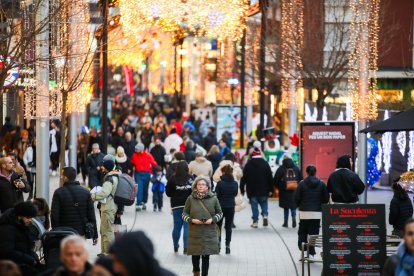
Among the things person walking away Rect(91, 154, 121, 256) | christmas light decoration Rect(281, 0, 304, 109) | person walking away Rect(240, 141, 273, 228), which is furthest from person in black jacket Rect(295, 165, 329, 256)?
christmas light decoration Rect(281, 0, 304, 109)

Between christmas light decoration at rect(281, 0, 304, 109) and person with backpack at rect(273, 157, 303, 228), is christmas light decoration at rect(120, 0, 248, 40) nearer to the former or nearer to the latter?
christmas light decoration at rect(281, 0, 304, 109)

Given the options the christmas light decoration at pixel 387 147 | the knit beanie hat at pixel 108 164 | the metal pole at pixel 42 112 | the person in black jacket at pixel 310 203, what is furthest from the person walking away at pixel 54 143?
the person in black jacket at pixel 310 203

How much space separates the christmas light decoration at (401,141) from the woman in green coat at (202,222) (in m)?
17.0

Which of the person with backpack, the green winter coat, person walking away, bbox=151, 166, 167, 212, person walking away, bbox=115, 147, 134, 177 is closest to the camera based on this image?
the green winter coat

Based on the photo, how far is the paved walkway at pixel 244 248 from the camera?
19.6 m

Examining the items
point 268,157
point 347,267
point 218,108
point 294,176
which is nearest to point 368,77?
point 294,176

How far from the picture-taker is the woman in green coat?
58.3 feet

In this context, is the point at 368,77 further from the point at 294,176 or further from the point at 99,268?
the point at 99,268

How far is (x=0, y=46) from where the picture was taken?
20.2 meters

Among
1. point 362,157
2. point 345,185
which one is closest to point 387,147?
point 362,157

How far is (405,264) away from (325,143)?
15805 millimetres

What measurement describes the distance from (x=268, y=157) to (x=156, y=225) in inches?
306

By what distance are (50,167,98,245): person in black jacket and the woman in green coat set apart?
61.4 inches

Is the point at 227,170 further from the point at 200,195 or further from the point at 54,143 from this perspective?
the point at 54,143
